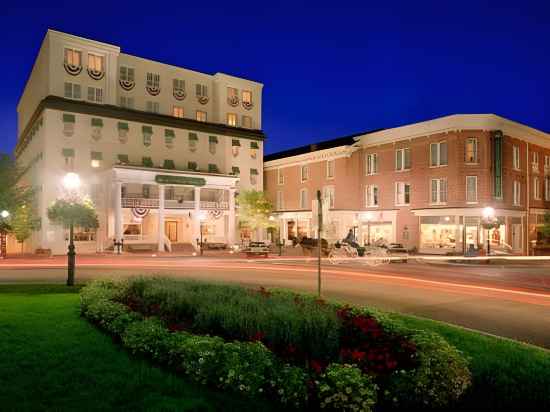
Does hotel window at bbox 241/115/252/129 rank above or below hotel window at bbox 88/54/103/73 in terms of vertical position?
below

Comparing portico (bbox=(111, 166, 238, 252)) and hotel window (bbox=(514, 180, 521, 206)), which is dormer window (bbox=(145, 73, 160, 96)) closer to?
portico (bbox=(111, 166, 238, 252))

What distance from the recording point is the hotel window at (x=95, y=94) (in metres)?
44.2

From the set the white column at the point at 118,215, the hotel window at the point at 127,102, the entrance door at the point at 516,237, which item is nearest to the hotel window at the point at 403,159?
the entrance door at the point at 516,237

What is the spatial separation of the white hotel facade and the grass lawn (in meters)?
33.7

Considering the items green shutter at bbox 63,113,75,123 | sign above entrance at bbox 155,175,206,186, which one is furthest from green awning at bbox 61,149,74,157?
sign above entrance at bbox 155,175,206,186

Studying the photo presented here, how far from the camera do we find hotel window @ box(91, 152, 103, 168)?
143 feet

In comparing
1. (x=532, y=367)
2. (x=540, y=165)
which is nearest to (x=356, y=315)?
(x=532, y=367)

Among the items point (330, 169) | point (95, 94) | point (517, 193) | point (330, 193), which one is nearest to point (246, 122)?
point (330, 169)

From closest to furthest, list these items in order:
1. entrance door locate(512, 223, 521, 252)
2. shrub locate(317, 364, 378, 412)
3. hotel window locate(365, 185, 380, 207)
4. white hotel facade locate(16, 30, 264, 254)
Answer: shrub locate(317, 364, 378, 412) → entrance door locate(512, 223, 521, 252) → white hotel facade locate(16, 30, 264, 254) → hotel window locate(365, 185, 380, 207)

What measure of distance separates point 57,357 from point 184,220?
44.6 meters

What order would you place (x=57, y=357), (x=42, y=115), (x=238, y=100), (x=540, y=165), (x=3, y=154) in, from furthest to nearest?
(x=238, y=100), (x=540, y=165), (x=42, y=115), (x=3, y=154), (x=57, y=357)

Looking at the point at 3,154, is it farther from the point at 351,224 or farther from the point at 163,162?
the point at 351,224

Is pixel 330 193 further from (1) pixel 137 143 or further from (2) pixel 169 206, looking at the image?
(1) pixel 137 143

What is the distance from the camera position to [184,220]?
5106cm
